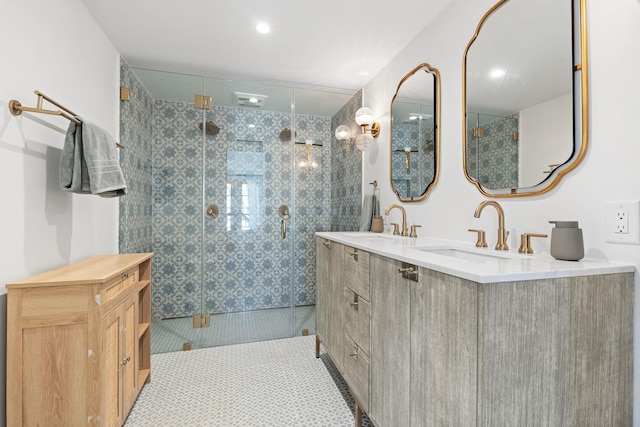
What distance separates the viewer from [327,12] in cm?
189

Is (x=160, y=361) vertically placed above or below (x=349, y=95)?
below

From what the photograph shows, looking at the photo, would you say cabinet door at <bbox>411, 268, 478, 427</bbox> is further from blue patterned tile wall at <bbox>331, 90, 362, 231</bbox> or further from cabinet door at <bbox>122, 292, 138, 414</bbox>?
blue patterned tile wall at <bbox>331, 90, 362, 231</bbox>

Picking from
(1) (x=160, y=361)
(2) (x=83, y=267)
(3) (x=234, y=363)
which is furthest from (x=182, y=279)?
(2) (x=83, y=267)

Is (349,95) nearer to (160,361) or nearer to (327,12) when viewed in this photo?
(327,12)

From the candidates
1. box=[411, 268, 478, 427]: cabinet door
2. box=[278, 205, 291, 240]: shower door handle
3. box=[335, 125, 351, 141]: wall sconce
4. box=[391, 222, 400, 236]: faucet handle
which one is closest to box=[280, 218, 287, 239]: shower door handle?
box=[278, 205, 291, 240]: shower door handle

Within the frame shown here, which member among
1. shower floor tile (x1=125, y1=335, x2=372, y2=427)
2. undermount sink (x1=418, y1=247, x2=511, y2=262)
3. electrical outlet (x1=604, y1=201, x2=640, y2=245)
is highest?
electrical outlet (x1=604, y1=201, x2=640, y2=245)

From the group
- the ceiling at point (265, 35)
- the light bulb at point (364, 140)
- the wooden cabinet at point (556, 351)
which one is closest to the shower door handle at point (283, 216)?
the light bulb at point (364, 140)

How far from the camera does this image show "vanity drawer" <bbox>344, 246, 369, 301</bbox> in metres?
1.51

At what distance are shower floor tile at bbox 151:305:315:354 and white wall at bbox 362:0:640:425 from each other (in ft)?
5.78

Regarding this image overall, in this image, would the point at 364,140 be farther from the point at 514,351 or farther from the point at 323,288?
the point at 514,351

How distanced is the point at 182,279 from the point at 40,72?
1996mm

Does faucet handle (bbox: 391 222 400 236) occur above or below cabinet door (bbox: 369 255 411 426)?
above

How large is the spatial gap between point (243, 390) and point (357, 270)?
1.10 meters

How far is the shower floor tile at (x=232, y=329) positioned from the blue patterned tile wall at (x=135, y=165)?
2.50 ft
